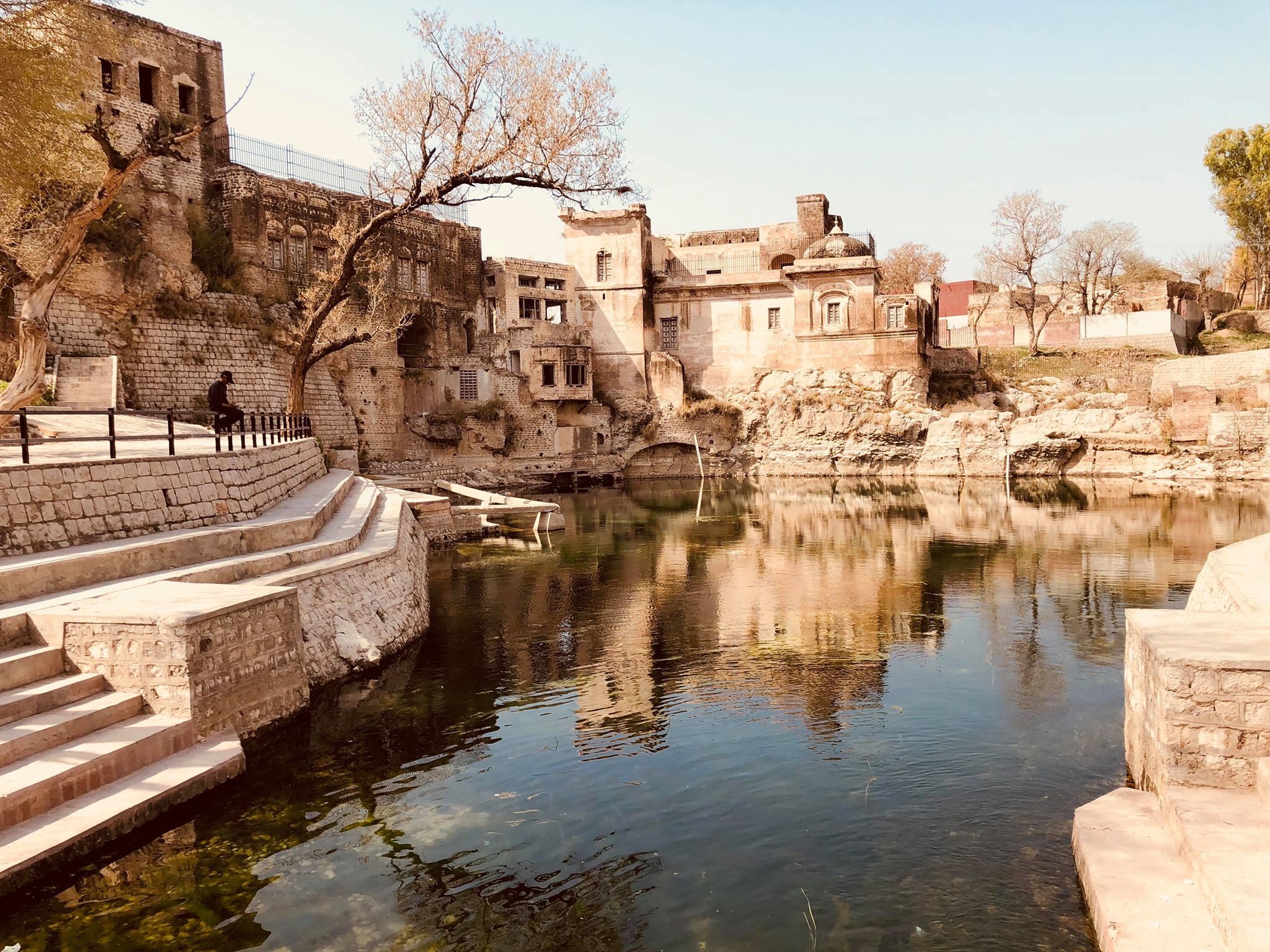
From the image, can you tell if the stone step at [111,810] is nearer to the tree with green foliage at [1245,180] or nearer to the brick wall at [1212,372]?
the brick wall at [1212,372]

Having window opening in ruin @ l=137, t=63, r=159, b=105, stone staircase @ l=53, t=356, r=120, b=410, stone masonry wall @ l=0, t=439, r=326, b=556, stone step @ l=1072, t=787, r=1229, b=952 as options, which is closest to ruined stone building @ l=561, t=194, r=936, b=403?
window opening in ruin @ l=137, t=63, r=159, b=105

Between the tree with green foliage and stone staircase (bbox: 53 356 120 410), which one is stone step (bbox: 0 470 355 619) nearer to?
stone staircase (bbox: 53 356 120 410)

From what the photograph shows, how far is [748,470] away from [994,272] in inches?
905

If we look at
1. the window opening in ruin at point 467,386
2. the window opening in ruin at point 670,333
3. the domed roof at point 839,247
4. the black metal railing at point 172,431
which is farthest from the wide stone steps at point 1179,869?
the window opening in ruin at point 670,333

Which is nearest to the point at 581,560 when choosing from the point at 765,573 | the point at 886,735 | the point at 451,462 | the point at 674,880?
the point at 765,573

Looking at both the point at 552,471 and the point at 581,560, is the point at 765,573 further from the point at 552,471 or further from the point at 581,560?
the point at 552,471

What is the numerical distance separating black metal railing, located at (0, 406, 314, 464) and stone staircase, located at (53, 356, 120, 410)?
1.34m

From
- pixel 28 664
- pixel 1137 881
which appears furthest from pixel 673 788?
pixel 28 664

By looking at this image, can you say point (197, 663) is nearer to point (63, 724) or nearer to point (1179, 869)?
point (63, 724)

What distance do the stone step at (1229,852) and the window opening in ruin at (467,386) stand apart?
41.4 metres

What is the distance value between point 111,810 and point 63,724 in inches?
38.9

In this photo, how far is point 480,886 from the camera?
7.03 m

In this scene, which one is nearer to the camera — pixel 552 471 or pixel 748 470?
pixel 552 471

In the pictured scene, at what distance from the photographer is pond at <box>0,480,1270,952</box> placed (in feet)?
21.3
